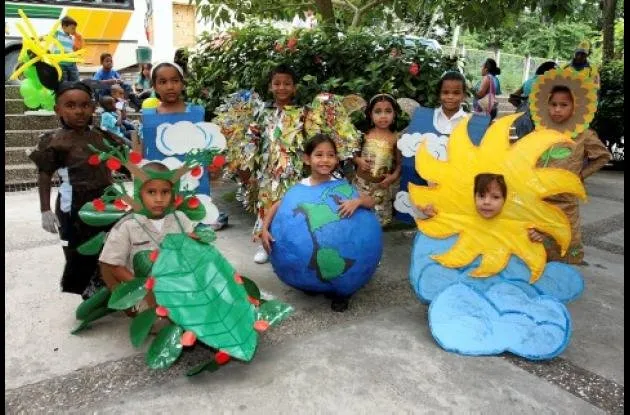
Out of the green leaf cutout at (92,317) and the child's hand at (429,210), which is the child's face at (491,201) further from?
the green leaf cutout at (92,317)

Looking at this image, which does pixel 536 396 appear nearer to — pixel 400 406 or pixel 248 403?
pixel 400 406

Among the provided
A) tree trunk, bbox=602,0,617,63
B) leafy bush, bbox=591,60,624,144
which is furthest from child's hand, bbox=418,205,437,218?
tree trunk, bbox=602,0,617,63

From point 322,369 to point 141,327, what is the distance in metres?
0.91

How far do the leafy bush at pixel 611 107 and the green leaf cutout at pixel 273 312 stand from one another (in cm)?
894

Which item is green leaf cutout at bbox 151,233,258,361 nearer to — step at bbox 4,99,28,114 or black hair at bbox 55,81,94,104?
black hair at bbox 55,81,94,104

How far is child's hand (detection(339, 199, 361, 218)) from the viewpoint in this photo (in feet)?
10.2

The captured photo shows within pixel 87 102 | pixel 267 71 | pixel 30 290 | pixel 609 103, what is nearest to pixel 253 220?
pixel 267 71

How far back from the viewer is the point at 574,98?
3619mm

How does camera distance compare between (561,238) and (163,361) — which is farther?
(561,238)

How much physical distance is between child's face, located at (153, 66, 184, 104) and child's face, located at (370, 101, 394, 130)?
4.88 ft

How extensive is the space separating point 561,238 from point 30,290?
11.1ft

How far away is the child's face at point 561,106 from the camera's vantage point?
3.63m

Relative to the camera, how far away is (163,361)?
8.31 feet

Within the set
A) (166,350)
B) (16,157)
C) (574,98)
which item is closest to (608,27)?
(574,98)
